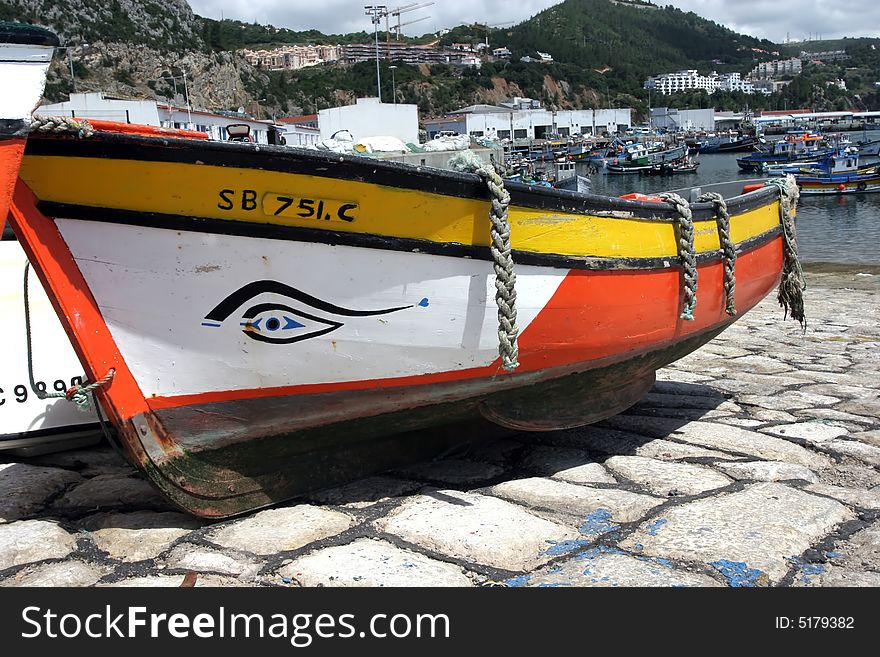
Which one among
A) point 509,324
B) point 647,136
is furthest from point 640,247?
point 647,136

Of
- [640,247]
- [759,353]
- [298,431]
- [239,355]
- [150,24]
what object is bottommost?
[759,353]

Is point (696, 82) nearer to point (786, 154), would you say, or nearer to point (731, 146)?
point (731, 146)

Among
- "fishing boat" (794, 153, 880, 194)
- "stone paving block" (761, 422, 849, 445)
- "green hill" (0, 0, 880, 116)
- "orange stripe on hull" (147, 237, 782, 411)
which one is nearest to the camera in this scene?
"orange stripe on hull" (147, 237, 782, 411)

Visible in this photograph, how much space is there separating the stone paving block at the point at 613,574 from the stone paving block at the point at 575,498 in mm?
357

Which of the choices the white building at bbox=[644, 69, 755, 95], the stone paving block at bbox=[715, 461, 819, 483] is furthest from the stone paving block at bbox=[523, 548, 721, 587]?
the white building at bbox=[644, 69, 755, 95]

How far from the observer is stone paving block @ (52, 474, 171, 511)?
321cm

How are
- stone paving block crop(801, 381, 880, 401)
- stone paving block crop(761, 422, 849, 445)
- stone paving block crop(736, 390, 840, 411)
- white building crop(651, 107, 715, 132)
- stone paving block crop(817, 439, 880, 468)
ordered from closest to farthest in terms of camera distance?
stone paving block crop(817, 439, 880, 468)
stone paving block crop(761, 422, 849, 445)
stone paving block crop(736, 390, 840, 411)
stone paving block crop(801, 381, 880, 401)
white building crop(651, 107, 715, 132)

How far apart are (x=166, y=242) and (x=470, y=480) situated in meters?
1.62

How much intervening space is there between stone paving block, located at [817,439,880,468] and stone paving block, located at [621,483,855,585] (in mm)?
582

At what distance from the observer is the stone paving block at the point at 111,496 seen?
3.21 metres

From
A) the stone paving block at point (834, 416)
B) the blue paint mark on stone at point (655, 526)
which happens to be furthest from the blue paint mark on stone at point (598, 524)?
the stone paving block at point (834, 416)

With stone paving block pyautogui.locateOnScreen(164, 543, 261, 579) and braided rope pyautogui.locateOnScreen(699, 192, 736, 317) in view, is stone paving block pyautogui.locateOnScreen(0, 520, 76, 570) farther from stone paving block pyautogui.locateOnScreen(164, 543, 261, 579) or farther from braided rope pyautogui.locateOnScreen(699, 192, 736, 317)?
braided rope pyautogui.locateOnScreen(699, 192, 736, 317)
